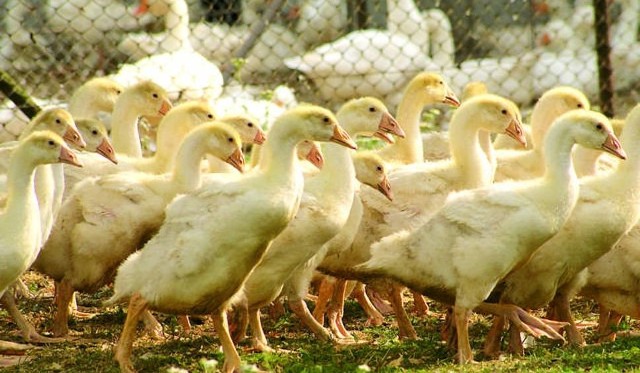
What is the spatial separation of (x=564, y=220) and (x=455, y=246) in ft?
2.02

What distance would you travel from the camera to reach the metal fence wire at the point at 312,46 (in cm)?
1586

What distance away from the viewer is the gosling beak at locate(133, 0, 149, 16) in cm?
1697

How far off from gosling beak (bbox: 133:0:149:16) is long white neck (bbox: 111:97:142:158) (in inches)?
281

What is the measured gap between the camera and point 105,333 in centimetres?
855

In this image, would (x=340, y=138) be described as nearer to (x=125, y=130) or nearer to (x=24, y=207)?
(x=24, y=207)

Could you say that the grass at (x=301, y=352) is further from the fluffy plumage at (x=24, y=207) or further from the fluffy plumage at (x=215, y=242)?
the fluffy plumage at (x=24, y=207)

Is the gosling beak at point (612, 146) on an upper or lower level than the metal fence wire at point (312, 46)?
upper

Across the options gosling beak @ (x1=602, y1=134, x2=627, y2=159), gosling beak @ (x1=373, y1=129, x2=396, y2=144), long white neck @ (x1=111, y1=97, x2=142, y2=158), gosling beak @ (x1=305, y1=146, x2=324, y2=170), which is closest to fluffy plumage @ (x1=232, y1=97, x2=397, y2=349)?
gosling beak @ (x1=305, y1=146, x2=324, y2=170)

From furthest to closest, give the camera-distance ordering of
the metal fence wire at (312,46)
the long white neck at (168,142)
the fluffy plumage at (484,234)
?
the metal fence wire at (312,46) < the long white neck at (168,142) < the fluffy plumage at (484,234)

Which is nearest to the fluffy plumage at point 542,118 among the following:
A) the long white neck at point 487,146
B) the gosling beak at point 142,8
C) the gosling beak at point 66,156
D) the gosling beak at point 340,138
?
the long white neck at point 487,146

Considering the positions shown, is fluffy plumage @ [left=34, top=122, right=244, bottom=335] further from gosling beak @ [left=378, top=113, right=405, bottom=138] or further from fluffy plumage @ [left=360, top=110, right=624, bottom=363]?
gosling beak @ [left=378, top=113, right=405, bottom=138]

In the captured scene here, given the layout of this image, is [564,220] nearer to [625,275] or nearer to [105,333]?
[625,275]

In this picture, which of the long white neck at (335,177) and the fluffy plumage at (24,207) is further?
the long white neck at (335,177)

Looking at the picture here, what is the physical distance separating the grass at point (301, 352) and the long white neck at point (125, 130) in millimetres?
1382
